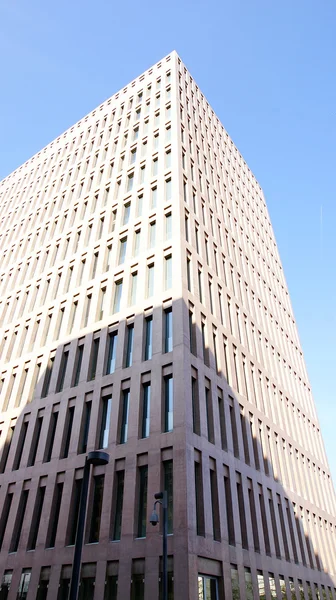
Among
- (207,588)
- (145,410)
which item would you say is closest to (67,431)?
(145,410)

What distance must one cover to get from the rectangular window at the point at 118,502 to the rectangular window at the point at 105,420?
6.84 ft

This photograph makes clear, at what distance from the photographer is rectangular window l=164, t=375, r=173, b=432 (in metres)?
22.1

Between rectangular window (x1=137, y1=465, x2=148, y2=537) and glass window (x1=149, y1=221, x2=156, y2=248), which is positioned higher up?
glass window (x1=149, y1=221, x2=156, y2=248)

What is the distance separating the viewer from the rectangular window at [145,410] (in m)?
22.9

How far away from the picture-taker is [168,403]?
22.9 metres

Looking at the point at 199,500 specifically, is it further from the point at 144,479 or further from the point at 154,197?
the point at 154,197

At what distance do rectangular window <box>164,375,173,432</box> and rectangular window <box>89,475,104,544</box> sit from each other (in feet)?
15.3

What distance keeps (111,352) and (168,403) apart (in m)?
6.43

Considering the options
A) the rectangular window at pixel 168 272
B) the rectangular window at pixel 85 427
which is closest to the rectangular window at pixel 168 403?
the rectangular window at pixel 85 427

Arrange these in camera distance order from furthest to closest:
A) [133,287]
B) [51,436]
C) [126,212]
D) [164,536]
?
[126,212], [133,287], [51,436], [164,536]

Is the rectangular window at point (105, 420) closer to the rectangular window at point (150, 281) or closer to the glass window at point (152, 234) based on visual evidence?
the rectangular window at point (150, 281)

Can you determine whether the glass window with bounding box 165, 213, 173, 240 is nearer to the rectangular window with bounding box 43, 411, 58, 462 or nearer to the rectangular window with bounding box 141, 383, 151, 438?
the rectangular window with bounding box 141, 383, 151, 438

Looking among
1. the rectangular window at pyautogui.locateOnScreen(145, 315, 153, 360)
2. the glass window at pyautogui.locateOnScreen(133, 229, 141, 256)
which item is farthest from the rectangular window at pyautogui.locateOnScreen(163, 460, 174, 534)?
the glass window at pyautogui.locateOnScreen(133, 229, 141, 256)

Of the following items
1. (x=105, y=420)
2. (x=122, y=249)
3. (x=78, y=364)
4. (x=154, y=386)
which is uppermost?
(x=122, y=249)
